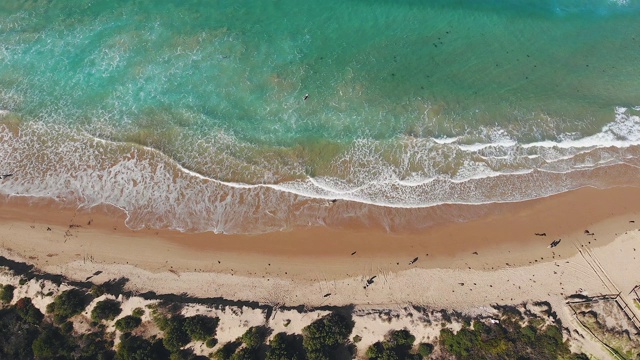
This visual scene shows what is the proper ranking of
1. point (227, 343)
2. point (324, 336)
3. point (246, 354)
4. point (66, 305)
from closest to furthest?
point (246, 354), point (324, 336), point (66, 305), point (227, 343)

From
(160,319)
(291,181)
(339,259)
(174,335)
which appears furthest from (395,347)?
(160,319)

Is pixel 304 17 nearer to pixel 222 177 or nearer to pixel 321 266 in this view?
pixel 222 177

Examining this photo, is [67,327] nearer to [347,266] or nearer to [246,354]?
[246,354]

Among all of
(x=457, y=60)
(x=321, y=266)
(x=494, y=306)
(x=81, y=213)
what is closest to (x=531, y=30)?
(x=457, y=60)

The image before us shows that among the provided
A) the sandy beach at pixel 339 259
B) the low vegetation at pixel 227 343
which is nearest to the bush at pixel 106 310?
the low vegetation at pixel 227 343

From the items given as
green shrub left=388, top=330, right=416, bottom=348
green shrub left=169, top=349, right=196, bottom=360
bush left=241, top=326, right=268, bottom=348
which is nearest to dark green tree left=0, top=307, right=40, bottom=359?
green shrub left=169, top=349, right=196, bottom=360

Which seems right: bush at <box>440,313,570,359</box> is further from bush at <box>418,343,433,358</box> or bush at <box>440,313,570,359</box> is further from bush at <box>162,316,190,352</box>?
bush at <box>162,316,190,352</box>

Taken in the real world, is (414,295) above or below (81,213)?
below
